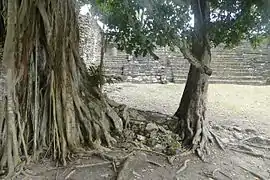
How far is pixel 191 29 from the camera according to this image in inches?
145

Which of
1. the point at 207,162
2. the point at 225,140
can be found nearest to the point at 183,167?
the point at 207,162

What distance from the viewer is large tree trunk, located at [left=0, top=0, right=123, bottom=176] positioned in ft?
9.57

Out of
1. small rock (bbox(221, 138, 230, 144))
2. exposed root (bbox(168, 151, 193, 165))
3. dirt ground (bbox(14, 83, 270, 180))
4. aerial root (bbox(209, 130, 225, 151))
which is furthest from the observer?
small rock (bbox(221, 138, 230, 144))

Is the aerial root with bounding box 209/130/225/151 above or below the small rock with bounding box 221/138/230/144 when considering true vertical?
above

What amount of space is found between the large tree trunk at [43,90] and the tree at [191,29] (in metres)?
0.63

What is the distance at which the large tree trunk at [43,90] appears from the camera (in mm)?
2918

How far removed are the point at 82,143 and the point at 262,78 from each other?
7.16 meters

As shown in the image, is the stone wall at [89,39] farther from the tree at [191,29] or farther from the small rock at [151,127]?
the small rock at [151,127]

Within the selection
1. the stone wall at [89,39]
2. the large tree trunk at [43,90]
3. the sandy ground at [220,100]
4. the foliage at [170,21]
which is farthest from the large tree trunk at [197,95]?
the stone wall at [89,39]

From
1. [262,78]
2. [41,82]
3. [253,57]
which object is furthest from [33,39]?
[253,57]

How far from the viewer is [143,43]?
350cm

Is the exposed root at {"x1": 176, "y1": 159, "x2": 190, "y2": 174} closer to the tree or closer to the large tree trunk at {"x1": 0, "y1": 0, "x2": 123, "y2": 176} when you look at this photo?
the tree

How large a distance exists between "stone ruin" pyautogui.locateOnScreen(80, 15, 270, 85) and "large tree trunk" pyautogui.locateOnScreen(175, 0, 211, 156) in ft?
16.7

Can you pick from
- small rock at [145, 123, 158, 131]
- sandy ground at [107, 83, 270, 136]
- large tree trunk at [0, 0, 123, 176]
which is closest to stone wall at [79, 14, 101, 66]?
sandy ground at [107, 83, 270, 136]
